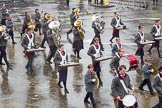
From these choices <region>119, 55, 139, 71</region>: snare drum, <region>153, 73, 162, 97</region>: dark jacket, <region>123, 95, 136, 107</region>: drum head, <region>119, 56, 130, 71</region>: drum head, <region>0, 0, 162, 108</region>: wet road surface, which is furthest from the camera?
<region>119, 56, 130, 71</region>: drum head

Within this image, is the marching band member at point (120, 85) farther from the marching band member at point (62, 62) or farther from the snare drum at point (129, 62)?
the marching band member at point (62, 62)

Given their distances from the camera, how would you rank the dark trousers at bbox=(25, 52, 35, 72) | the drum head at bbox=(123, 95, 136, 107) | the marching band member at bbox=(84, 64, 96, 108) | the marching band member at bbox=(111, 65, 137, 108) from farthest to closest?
the dark trousers at bbox=(25, 52, 35, 72) < the marching band member at bbox=(84, 64, 96, 108) < the marching band member at bbox=(111, 65, 137, 108) < the drum head at bbox=(123, 95, 136, 107)

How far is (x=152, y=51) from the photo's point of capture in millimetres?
22234

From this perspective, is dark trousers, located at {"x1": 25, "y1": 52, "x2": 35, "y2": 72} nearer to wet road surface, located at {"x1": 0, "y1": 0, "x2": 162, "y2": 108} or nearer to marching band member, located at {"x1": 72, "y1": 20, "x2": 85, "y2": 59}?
wet road surface, located at {"x1": 0, "y1": 0, "x2": 162, "y2": 108}

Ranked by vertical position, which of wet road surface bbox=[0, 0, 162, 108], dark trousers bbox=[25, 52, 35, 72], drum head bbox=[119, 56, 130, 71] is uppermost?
drum head bbox=[119, 56, 130, 71]

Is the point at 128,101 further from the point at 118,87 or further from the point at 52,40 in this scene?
the point at 52,40

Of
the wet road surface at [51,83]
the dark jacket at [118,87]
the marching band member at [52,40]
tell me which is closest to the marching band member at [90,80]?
the wet road surface at [51,83]

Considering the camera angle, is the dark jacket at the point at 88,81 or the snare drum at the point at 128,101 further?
the dark jacket at the point at 88,81

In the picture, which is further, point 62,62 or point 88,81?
point 62,62

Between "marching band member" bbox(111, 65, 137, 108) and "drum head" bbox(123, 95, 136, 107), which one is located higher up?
"marching band member" bbox(111, 65, 137, 108)

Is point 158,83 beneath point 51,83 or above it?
above

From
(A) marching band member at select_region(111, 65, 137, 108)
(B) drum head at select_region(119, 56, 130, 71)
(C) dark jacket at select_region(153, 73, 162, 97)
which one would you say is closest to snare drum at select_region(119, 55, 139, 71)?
(B) drum head at select_region(119, 56, 130, 71)

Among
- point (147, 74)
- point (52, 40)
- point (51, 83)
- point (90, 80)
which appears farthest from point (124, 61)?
point (52, 40)

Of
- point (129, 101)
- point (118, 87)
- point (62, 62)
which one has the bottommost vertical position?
point (129, 101)
